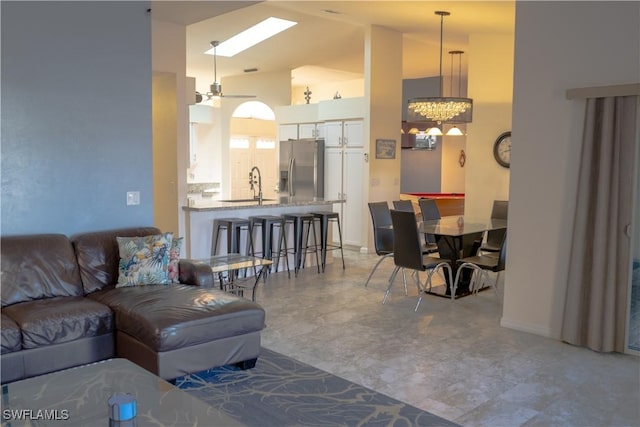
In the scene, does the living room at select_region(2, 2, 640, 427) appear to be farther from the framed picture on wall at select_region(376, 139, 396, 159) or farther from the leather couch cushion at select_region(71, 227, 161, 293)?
the framed picture on wall at select_region(376, 139, 396, 159)

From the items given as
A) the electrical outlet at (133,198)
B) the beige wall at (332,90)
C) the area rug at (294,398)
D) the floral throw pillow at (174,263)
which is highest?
the beige wall at (332,90)

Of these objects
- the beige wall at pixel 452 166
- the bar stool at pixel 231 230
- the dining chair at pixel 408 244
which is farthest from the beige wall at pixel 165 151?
the beige wall at pixel 452 166

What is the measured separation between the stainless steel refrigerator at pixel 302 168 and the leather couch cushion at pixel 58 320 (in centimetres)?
565

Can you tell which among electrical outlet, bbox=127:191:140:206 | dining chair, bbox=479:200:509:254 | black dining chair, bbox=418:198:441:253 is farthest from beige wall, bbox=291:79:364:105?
electrical outlet, bbox=127:191:140:206

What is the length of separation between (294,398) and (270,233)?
3.61 m

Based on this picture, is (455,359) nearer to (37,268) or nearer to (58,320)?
(58,320)

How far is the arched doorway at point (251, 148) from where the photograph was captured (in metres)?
12.3

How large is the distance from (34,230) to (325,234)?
385 centimetres

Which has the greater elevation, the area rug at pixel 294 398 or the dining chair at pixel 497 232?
the dining chair at pixel 497 232

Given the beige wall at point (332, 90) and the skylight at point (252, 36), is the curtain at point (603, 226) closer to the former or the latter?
the skylight at point (252, 36)

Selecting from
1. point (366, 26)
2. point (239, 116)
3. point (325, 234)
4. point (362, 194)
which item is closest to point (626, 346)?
point (325, 234)

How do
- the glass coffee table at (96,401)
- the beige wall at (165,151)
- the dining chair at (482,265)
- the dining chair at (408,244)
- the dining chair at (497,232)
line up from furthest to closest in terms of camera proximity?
the dining chair at (497,232) < the beige wall at (165,151) < the dining chair at (482,265) < the dining chair at (408,244) < the glass coffee table at (96,401)

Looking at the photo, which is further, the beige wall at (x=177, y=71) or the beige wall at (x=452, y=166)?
the beige wall at (x=452, y=166)

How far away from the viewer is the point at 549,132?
4.51 metres
